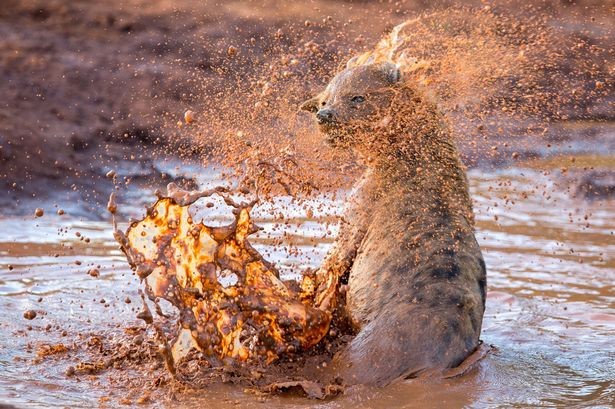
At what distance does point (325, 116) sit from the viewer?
6.73 meters

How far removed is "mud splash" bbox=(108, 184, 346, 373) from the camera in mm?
6227

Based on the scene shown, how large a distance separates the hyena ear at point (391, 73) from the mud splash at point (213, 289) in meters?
1.27

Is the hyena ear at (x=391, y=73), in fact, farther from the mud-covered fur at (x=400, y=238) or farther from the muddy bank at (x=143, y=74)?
the muddy bank at (x=143, y=74)

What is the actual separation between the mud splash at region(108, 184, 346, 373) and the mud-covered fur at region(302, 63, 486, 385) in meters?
0.40

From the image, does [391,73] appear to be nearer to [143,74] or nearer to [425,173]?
[425,173]

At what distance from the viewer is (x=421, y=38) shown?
800 centimetres

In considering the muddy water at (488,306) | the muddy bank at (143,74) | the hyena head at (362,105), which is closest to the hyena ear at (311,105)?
the hyena head at (362,105)

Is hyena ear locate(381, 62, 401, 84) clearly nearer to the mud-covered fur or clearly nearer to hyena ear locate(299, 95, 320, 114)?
the mud-covered fur

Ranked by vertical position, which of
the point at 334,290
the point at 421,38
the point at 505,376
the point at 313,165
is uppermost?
the point at 421,38

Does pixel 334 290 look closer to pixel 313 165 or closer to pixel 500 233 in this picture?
pixel 313 165

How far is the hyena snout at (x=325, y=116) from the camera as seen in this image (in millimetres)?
6717

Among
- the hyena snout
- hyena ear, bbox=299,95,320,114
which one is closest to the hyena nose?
the hyena snout

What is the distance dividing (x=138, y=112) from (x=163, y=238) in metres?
8.01

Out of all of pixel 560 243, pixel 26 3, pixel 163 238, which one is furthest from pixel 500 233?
pixel 26 3
